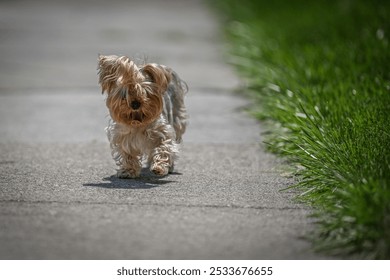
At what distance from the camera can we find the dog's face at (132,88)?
7488 millimetres

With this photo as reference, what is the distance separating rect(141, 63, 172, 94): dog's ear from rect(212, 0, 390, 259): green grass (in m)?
1.26

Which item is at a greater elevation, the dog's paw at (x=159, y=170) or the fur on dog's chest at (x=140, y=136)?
the fur on dog's chest at (x=140, y=136)

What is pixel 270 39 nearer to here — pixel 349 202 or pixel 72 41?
pixel 72 41

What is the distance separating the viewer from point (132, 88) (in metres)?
7.51

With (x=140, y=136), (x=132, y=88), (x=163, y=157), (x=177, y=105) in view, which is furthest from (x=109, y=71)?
(x=177, y=105)

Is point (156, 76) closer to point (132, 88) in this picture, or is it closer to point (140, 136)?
point (132, 88)

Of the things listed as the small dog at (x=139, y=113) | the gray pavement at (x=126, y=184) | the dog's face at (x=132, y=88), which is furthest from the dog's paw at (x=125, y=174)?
the dog's face at (x=132, y=88)

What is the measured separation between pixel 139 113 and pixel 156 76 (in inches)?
13.7

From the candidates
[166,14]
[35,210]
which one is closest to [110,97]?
[35,210]

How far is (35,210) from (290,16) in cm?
1219

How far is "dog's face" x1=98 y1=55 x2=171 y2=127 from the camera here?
295 inches

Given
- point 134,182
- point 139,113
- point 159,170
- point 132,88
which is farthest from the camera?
point 159,170

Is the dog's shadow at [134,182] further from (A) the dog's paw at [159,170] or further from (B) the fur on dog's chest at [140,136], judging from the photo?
(B) the fur on dog's chest at [140,136]

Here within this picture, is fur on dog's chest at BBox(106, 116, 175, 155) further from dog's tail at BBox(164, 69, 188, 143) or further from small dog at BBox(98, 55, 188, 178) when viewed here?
dog's tail at BBox(164, 69, 188, 143)
